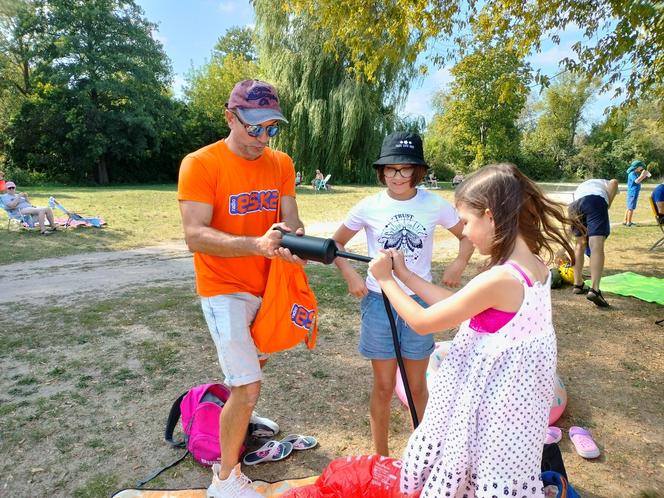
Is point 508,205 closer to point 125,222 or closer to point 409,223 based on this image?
point 409,223

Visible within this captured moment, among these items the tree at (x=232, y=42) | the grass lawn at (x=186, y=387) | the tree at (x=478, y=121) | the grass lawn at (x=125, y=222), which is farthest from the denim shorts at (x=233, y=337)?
the tree at (x=232, y=42)

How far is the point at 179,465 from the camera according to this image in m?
2.88

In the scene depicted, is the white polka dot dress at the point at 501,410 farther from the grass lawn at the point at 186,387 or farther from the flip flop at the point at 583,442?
the flip flop at the point at 583,442

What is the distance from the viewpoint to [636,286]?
6586mm

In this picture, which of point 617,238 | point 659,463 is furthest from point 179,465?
point 617,238

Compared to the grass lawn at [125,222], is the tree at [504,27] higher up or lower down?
higher up

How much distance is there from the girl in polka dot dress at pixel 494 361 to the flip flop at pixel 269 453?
1.38 metres

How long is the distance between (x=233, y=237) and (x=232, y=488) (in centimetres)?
132

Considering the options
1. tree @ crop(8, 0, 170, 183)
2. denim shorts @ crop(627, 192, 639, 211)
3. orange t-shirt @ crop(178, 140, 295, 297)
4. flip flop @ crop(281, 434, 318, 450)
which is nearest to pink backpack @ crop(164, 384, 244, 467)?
flip flop @ crop(281, 434, 318, 450)

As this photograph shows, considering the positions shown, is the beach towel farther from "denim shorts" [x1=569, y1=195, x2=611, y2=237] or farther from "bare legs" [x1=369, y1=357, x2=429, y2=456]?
"denim shorts" [x1=569, y1=195, x2=611, y2=237]

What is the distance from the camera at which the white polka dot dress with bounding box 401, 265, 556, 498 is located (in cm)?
153

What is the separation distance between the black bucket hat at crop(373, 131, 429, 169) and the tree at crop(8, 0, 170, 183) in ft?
97.0

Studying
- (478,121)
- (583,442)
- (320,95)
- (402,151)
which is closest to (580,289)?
(583,442)

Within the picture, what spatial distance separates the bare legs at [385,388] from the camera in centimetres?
262
